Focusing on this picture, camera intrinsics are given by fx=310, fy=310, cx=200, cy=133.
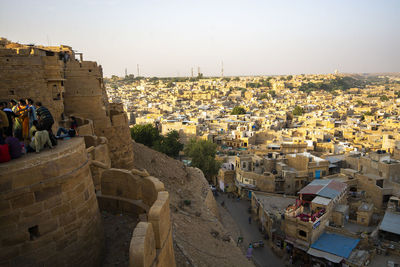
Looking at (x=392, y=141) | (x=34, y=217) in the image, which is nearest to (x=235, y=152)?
(x=392, y=141)

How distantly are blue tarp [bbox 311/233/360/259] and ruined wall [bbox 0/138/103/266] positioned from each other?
1361 centimetres

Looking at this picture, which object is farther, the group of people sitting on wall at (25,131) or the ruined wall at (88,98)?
the ruined wall at (88,98)

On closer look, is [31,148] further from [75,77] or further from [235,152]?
[235,152]

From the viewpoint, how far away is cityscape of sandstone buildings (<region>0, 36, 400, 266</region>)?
12.5 ft

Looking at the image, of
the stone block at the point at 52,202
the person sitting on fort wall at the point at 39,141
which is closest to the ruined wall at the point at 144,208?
the stone block at the point at 52,202

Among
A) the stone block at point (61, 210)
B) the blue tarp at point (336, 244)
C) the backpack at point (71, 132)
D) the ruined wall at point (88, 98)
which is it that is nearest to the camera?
the stone block at point (61, 210)

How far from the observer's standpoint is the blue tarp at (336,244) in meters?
14.8

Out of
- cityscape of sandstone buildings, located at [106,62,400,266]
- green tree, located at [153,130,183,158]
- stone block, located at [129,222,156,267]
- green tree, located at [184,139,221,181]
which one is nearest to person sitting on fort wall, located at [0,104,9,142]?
stone block, located at [129,222,156,267]

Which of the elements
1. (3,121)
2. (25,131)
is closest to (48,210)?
(3,121)

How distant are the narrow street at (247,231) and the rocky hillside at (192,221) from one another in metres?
4.08

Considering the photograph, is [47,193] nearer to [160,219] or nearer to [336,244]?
[160,219]

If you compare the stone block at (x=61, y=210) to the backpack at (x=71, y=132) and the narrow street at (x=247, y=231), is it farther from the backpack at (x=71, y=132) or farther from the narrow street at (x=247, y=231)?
the narrow street at (x=247, y=231)

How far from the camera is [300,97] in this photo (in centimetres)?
9375

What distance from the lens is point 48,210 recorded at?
391 centimetres
